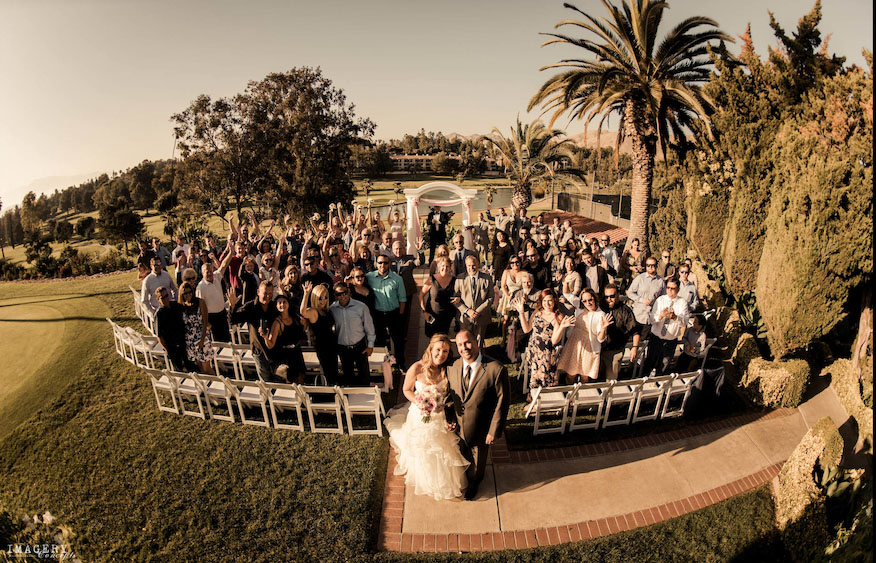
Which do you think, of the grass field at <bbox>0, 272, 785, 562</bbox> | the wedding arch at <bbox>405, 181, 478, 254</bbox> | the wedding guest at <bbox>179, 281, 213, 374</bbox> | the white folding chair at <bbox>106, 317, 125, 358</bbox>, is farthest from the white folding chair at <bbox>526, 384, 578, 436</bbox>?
the wedding arch at <bbox>405, 181, 478, 254</bbox>

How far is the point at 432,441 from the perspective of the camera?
455 centimetres

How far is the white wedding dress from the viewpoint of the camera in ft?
14.9

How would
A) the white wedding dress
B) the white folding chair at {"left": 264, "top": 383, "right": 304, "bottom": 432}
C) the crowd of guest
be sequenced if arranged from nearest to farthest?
1. the white wedding dress
2. the white folding chair at {"left": 264, "top": 383, "right": 304, "bottom": 432}
3. the crowd of guest

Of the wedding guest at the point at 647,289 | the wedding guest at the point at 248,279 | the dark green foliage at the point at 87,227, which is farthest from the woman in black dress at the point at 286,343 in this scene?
the dark green foliage at the point at 87,227

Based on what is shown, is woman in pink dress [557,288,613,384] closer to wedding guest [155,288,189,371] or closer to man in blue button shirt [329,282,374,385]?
man in blue button shirt [329,282,374,385]

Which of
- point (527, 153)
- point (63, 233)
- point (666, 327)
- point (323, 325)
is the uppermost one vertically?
point (527, 153)

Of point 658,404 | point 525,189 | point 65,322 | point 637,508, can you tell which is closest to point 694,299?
point 658,404

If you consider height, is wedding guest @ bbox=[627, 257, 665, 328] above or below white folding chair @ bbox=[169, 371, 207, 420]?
above

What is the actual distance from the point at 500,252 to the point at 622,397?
4992 mm

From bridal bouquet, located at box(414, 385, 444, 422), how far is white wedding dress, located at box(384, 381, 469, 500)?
49 millimetres

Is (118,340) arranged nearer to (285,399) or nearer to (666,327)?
(285,399)

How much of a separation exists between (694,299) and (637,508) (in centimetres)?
406

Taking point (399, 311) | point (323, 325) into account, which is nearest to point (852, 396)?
point (399, 311)

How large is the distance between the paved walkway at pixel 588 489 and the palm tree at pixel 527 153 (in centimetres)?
2239
